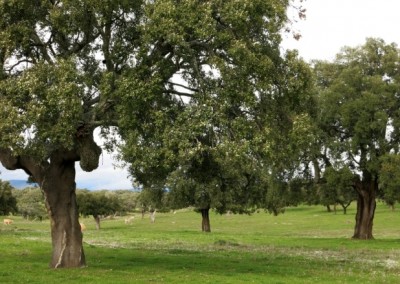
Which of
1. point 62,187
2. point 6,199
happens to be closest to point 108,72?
point 62,187

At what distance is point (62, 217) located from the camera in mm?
27250

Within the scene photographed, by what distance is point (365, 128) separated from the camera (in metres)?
50.2

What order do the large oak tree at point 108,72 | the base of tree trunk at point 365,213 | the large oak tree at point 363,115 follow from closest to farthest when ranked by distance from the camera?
the large oak tree at point 108,72 → the large oak tree at point 363,115 → the base of tree trunk at point 365,213

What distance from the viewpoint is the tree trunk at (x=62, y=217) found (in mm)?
27016

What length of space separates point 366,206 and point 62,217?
38207mm

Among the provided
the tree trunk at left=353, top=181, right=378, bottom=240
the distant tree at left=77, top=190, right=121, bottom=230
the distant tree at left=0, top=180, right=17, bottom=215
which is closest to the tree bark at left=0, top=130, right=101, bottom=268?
the tree trunk at left=353, top=181, right=378, bottom=240

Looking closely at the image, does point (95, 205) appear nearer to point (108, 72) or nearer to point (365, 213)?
point (365, 213)

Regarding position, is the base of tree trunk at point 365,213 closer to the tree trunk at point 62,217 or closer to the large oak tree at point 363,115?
the large oak tree at point 363,115

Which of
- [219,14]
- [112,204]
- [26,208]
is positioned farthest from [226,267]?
[26,208]

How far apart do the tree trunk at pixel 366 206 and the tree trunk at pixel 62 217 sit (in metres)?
37.1

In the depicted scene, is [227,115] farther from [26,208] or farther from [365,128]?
[26,208]

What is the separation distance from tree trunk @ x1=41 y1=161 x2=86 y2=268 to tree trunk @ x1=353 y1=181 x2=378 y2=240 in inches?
1462

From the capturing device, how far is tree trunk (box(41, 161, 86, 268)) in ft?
88.6

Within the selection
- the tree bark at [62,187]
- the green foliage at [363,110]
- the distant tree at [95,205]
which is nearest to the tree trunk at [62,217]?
the tree bark at [62,187]
